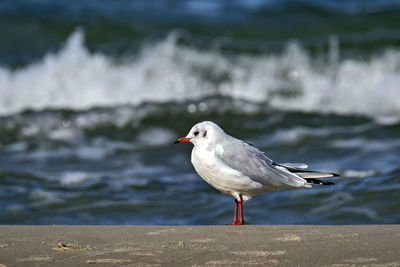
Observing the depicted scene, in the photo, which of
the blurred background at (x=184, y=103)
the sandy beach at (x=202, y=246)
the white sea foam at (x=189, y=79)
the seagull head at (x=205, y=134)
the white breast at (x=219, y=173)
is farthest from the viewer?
the white sea foam at (x=189, y=79)

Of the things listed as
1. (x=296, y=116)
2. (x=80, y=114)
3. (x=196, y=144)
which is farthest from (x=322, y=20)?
(x=196, y=144)

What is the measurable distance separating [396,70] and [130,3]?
5.47 meters

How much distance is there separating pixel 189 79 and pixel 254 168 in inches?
263

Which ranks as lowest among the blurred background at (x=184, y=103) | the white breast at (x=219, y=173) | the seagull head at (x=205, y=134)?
the white breast at (x=219, y=173)

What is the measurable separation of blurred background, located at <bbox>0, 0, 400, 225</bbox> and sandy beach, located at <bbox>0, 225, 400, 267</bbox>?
6.06 ft

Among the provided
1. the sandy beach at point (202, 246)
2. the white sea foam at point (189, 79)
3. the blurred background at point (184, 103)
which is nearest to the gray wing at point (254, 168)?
the sandy beach at point (202, 246)

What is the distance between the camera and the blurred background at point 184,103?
20.1 feet

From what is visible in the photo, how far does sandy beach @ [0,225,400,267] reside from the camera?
3041 millimetres

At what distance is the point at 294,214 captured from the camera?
575cm

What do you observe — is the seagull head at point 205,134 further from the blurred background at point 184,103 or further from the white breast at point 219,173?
the blurred background at point 184,103

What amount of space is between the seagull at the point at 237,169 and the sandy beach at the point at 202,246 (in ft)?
1.47

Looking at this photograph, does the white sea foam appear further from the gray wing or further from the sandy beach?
the sandy beach

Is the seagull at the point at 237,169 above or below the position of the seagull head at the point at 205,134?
below

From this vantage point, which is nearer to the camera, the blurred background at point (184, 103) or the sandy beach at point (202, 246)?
the sandy beach at point (202, 246)
